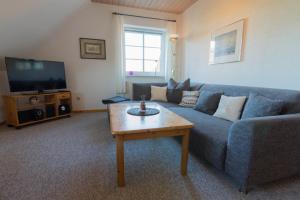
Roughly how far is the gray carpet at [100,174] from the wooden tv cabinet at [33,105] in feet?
1.65

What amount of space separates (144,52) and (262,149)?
3.58m

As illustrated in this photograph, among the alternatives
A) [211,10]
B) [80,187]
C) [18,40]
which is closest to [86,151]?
[80,187]

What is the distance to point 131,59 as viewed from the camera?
411cm

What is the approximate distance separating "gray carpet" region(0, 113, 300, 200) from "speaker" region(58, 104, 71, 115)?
1040mm

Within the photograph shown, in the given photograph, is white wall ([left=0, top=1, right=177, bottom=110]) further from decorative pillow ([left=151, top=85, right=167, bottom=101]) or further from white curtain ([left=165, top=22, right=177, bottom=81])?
decorative pillow ([left=151, top=85, right=167, bottom=101])

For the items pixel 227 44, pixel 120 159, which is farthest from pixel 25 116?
pixel 227 44

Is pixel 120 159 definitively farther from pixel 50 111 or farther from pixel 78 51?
pixel 78 51

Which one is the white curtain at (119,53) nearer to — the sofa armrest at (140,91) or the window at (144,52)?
the window at (144,52)

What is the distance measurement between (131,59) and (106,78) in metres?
0.82

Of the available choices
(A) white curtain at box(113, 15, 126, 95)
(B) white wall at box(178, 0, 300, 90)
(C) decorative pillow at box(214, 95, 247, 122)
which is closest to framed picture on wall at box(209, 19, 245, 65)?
(B) white wall at box(178, 0, 300, 90)

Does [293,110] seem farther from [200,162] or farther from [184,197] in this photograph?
[184,197]

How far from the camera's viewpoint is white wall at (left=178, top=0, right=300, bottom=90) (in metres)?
1.77

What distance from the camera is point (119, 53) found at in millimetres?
3791

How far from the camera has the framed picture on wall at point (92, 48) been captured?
367 cm
